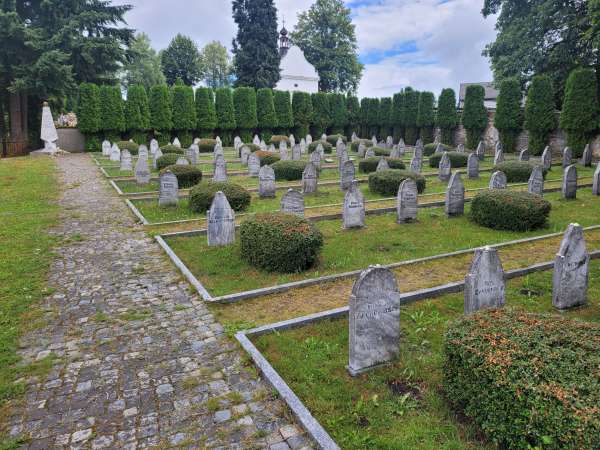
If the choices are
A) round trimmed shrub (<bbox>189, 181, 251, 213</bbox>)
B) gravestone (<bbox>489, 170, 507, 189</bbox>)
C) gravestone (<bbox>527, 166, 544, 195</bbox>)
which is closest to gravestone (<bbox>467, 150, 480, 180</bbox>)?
gravestone (<bbox>527, 166, 544, 195</bbox>)

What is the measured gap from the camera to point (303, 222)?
8.34 meters

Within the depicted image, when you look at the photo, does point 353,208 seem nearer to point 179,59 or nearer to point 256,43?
point 256,43

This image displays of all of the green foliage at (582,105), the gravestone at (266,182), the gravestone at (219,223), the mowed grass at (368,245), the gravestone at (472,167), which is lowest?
the mowed grass at (368,245)

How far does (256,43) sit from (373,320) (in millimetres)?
49037

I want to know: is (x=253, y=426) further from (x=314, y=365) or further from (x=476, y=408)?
(x=476, y=408)

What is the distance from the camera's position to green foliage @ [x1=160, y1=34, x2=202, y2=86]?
6319 cm

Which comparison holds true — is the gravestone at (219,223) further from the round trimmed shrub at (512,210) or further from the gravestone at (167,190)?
the round trimmed shrub at (512,210)

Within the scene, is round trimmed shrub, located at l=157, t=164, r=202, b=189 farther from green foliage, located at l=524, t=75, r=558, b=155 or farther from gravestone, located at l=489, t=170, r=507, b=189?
green foliage, located at l=524, t=75, r=558, b=155

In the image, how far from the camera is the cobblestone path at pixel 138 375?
3963 millimetres

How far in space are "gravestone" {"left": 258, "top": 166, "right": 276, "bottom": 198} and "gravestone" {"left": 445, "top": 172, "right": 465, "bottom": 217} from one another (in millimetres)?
5623

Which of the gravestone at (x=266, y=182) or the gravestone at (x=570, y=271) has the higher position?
the gravestone at (x=266, y=182)

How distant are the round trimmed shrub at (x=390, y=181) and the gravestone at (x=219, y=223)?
7.19 metres

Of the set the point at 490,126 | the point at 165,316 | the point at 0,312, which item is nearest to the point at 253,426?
the point at 165,316

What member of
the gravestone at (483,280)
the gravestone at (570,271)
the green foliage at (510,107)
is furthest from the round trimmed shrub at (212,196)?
the green foliage at (510,107)
